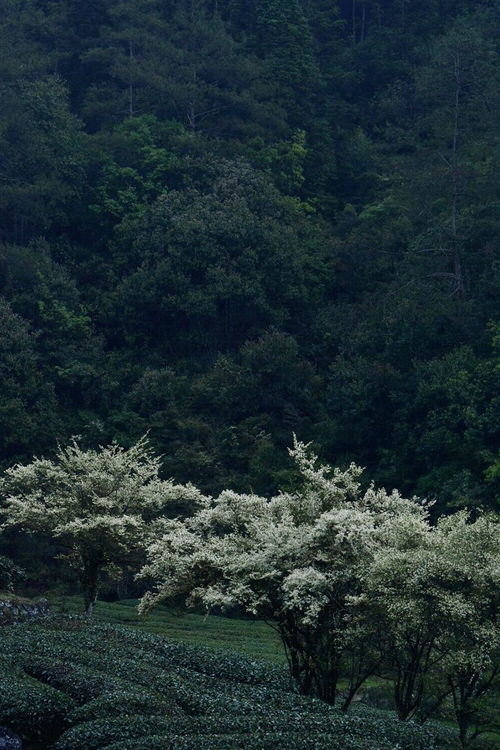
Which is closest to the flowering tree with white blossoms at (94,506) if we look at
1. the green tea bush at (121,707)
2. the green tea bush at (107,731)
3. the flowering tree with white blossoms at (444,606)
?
the flowering tree with white blossoms at (444,606)

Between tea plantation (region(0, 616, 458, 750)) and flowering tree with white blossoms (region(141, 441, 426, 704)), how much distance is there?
111 centimetres

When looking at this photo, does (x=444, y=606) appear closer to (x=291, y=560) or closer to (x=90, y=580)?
(x=291, y=560)

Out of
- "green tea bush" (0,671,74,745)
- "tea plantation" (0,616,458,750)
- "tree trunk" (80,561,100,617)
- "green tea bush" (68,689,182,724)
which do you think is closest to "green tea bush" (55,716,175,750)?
"tea plantation" (0,616,458,750)

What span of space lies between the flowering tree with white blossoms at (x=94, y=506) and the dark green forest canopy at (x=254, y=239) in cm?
1096

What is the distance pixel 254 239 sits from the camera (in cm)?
5075

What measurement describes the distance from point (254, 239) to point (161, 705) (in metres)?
35.8

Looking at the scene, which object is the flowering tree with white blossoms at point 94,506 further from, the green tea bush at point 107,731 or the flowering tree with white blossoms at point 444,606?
the green tea bush at point 107,731

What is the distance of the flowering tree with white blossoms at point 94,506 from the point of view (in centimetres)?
2708

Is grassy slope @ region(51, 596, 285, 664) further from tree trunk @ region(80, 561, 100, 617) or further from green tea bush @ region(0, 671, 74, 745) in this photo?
green tea bush @ region(0, 671, 74, 745)

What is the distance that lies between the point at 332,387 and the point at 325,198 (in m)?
18.1

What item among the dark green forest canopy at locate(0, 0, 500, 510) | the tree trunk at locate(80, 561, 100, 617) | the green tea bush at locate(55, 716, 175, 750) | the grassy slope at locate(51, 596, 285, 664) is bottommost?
the grassy slope at locate(51, 596, 285, 664)

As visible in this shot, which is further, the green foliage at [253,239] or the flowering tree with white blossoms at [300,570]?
the green foliage at [253,239]

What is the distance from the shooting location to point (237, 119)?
59.5 m

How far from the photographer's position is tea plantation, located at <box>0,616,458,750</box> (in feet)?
49.9
